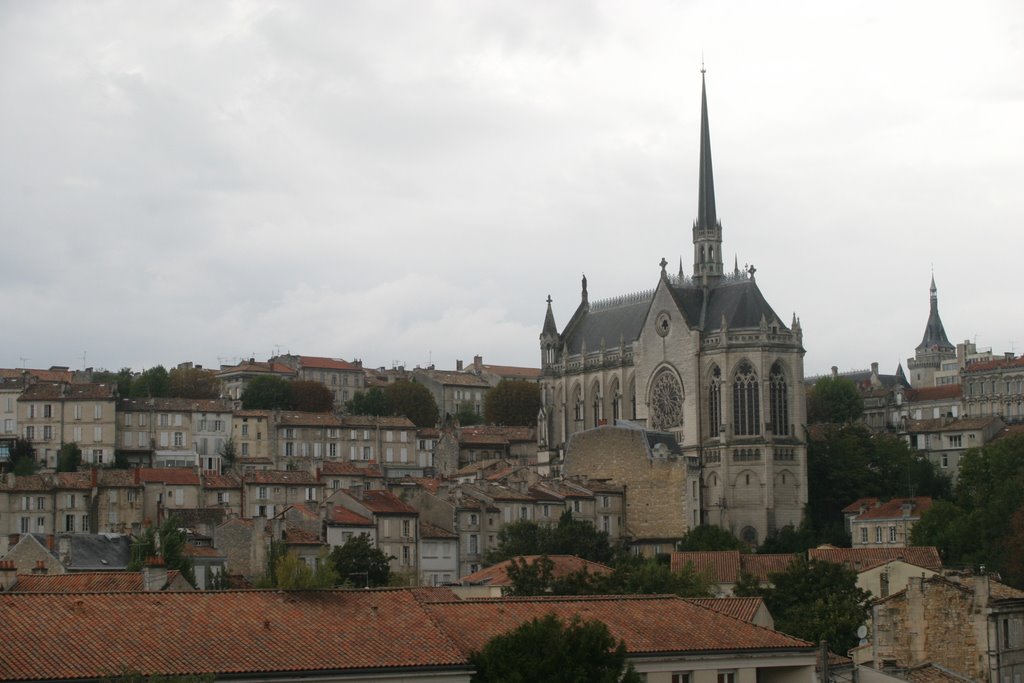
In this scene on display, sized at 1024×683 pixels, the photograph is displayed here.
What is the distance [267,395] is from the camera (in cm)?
14150

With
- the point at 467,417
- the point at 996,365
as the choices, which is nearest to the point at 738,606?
the point at 996,365

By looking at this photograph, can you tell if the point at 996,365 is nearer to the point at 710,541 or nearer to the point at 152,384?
the point at 710,541

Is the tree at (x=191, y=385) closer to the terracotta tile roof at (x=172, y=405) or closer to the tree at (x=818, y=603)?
the terracotta tile roof at (x=172, y=405)

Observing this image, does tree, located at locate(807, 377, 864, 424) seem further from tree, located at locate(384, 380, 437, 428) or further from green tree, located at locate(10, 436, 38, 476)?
green tree, located at locate(10, 436, 38, 476)

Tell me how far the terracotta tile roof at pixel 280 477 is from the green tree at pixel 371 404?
45468 mm

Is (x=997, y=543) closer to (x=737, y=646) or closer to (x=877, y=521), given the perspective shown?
(x=877, y=521)

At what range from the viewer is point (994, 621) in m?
50.8

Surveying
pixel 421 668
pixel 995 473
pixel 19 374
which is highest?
pixel 19 374

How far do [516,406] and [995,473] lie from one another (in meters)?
55.4

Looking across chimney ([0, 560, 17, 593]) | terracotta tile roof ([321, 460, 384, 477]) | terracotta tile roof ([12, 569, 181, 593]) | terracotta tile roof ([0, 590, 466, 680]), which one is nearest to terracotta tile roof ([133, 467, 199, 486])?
terracotta tile roof ([321, 460, 384, 477])

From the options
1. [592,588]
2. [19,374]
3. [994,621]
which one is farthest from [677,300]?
[994,621]

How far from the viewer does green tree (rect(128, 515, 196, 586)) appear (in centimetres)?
6406

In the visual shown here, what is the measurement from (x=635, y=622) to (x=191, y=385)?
354 feet

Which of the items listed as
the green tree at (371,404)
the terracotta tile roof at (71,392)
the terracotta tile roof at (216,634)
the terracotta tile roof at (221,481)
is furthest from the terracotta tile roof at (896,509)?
the terracotta tile roof at (216,634)
